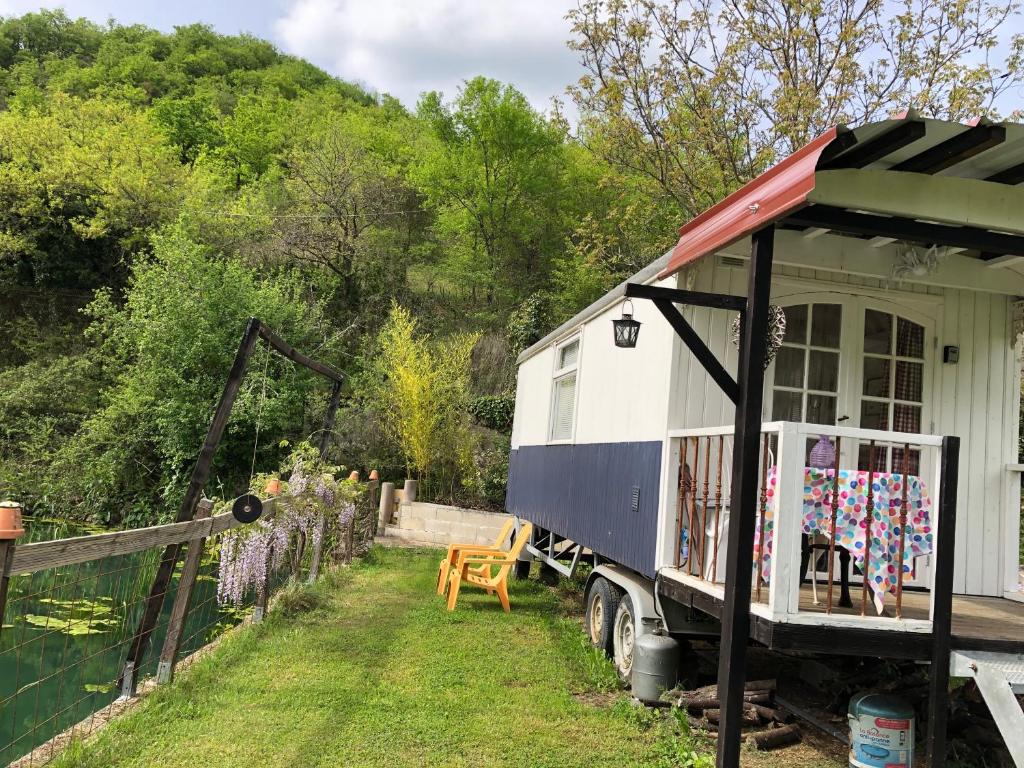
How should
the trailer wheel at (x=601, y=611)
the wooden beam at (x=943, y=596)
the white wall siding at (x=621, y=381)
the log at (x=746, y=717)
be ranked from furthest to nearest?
the trailer wheel at (x=601, y=611) < the white wall siding at (x=621, y=381) < the log at (x=746, y=717) < the wooden beam at (x=943, y=596)

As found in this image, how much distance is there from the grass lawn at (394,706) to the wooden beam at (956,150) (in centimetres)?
274

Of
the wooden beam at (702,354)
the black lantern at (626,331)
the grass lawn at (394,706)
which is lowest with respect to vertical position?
the grass lawn at (394,706)

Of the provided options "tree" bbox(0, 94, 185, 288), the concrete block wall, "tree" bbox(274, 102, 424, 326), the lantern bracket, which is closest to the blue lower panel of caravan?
the lantern bracket

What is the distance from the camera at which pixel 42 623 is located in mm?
6254

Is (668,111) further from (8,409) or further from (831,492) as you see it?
(8,409)

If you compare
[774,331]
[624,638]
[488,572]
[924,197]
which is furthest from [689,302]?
[488,572]

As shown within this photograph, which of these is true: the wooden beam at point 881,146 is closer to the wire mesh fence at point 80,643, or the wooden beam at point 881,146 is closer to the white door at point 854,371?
the white door at point 854,371

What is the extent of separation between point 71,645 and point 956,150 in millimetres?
7146

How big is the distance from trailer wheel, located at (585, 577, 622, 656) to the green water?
2828mm

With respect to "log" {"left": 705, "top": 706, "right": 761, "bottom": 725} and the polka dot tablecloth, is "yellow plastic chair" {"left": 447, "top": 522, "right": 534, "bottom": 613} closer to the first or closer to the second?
"log" {"left": 705, "top": 706, "right": 761, "bottom": 725}

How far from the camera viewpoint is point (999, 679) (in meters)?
2.89

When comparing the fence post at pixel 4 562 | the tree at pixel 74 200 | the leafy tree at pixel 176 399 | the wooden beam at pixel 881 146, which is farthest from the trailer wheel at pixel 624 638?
the tree at pixel 74 200

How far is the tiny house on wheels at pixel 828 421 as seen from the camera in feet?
9.60

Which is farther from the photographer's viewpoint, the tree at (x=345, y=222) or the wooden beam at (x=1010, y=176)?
the tree at (x=345, y=222)
